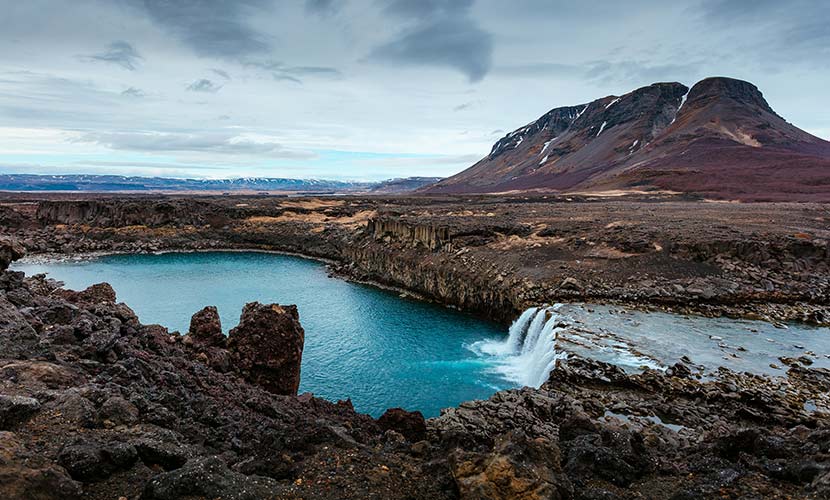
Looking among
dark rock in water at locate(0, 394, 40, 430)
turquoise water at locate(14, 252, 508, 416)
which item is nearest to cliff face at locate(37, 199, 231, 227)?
turquoise water at locate(14, 252, 508, 416)

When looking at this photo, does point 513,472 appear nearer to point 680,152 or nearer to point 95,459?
point 95,459

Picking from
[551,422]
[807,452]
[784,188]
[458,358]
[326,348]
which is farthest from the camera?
[784,188]

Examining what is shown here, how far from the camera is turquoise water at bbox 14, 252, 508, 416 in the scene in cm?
2000

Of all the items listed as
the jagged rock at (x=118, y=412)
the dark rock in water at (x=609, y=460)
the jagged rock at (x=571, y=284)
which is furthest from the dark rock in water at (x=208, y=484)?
the jagged rock at (x=571, y=284)

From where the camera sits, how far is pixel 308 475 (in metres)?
6.89

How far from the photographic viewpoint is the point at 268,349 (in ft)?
47.6

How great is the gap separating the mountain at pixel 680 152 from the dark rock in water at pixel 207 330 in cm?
8476

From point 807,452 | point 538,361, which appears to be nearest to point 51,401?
point 807,452

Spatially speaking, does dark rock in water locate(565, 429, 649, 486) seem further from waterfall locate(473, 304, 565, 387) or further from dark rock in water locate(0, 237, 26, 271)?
dark rock in water locate(0, 237, 26, 271)

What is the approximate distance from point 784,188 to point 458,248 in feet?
238

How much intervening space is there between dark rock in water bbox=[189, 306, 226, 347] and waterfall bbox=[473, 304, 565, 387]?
12483 millimetres

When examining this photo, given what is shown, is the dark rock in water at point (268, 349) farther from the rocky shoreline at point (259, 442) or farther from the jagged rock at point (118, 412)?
the jagged rock at point (118, 412)

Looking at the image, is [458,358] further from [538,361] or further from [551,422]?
[551,422]

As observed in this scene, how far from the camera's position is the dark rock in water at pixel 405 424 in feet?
34.6
